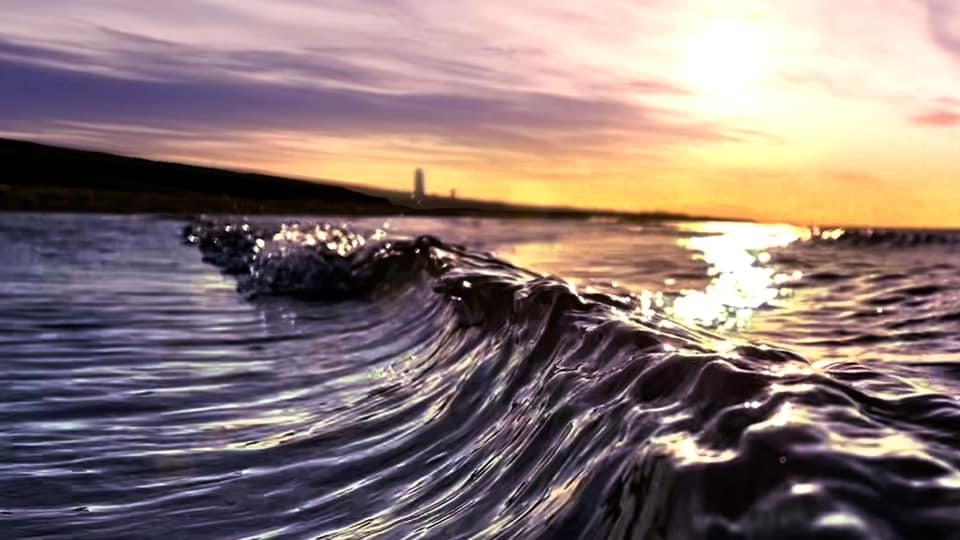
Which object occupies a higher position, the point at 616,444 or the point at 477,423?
the point at 616,444

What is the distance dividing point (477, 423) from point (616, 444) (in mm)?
1758

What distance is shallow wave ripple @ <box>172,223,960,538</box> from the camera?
2449mm

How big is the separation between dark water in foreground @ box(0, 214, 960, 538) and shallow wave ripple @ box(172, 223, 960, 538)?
1 centimetres

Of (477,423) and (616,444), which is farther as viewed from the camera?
(477,423)

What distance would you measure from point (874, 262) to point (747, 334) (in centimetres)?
1396

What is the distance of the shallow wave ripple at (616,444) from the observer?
8.04 feet

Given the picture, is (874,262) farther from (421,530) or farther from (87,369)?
(421,530)

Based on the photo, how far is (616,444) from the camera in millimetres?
3377

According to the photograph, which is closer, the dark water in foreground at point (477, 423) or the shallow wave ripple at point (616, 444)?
the shallow wave ripple at point (616, 444)

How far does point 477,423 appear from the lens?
16.6ft

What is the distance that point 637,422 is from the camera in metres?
3.52

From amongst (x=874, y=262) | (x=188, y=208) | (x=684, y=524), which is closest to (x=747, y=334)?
→ (x=684, y=524)

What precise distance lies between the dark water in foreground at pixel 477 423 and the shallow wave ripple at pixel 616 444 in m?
0.01

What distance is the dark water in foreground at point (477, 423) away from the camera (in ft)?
8.70
